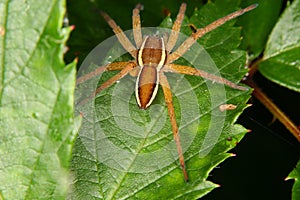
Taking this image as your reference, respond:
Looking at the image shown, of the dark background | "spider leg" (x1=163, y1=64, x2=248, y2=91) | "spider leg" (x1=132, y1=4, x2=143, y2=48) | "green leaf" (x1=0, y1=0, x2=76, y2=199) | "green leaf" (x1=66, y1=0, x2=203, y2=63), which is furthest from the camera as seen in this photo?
"green leaf" (x1=66, y1=0, x2=203, y2=63)

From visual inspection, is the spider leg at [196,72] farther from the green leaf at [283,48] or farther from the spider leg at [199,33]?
the green leaf at [283,48]

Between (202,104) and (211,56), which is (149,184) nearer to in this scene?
(202,104)

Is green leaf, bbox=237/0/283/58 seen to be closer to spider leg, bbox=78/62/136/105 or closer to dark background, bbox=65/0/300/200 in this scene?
dark background, bbox=65/0/300/200

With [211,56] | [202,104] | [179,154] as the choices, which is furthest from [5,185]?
[211,56]

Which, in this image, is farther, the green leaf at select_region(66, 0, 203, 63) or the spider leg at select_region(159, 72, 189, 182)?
the green leaf at select_region(66, 0, 203, 63)

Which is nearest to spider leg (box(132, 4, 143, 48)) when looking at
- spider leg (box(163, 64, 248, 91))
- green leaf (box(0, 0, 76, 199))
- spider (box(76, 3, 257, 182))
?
spider (box(76, 3, 257, 182))

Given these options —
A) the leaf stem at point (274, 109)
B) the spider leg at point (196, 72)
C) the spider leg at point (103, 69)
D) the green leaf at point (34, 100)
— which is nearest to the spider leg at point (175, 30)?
the spider leg at point (196, 72)

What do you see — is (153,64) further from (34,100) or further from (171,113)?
(34,100)

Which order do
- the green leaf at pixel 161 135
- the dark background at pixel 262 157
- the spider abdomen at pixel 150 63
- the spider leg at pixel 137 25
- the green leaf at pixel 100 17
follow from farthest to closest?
the green leaf at pixel 100 17
the spider leg at pixel 137 25
the dark background at pixel 262 157
the spider abdomen at pixel 150 63
the green leaf at pixel 161 135

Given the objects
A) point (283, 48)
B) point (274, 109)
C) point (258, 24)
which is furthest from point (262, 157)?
point (258, 24)
